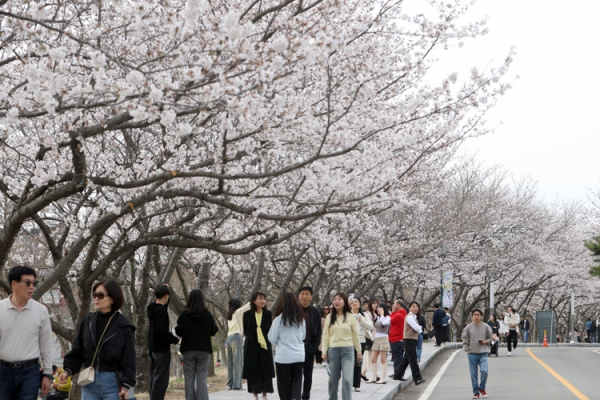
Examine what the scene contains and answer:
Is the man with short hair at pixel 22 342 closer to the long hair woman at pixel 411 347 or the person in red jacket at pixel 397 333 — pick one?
the long hair woman at pixel 411 347

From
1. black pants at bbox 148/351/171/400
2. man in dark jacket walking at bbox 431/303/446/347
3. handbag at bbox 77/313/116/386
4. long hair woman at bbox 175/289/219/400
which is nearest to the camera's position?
handbag at bbox 77/313/116/386

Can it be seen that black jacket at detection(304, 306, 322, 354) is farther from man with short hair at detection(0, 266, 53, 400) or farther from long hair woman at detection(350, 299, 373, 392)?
man with short hair at detection(0, 266, 53, 400)

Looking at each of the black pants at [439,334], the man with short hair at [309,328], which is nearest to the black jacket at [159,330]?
the man with short hair at [309,328]

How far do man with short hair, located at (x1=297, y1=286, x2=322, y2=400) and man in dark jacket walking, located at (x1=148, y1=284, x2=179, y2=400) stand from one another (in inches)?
76.1

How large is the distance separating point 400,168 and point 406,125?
1.16 metres

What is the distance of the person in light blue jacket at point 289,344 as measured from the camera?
30.7ft

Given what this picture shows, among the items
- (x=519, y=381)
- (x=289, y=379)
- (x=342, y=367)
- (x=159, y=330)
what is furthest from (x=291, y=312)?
(x=519, y=381)

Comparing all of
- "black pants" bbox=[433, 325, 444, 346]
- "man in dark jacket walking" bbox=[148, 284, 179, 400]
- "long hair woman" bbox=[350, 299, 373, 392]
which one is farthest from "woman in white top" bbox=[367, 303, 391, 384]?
"black pants" bbox=[433, 325, 444, 346]

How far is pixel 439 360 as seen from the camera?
2389 centimetres

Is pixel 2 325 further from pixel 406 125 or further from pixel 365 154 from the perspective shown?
pixel 406 125

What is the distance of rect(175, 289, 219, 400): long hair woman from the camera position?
9469mm

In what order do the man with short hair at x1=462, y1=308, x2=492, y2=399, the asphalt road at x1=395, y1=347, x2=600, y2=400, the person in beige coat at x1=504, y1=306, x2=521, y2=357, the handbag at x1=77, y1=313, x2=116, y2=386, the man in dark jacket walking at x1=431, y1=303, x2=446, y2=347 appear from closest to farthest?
the handbag at x1=77, y1=313, x2=116, y2=386, the man with short hair at x1=462, y1=308, x2=492, y2=399, the asphalt road at x1=395, y1=347, x2=600, y2=400, the person in beige coat at x1=504, y1=306, x2=521, y2=357, the man in dark jacket walking at x1=431, y1=303, x2=446, y2=347

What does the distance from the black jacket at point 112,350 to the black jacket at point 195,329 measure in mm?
3230

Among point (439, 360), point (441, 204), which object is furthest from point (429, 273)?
point (439, 360)
